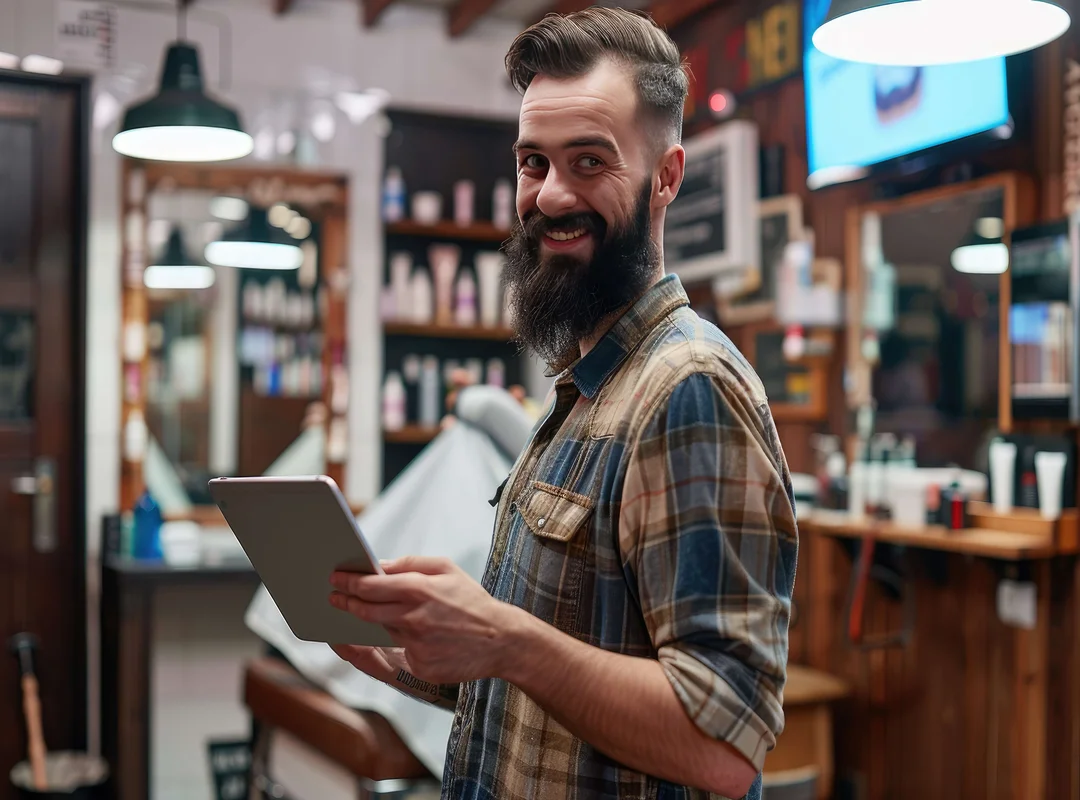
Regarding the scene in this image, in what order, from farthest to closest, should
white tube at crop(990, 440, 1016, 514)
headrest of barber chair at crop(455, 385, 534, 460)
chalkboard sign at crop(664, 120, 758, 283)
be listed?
chalkboard sign at crop(664, 120, 758, 283)
white tube at crop(990, 440, 1016, 514)
headrest of barber chair at crop(455, 385, 534, 460)

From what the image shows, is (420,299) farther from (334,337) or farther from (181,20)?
(181,20)

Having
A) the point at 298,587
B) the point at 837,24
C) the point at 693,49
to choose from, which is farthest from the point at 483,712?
the point at 693,49

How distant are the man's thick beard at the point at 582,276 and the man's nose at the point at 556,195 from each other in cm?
2

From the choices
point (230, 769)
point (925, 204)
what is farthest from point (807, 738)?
point (230, 769)

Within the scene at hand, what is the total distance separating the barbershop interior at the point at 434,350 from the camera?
3.16m

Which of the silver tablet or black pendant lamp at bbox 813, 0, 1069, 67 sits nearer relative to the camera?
the silver tablet

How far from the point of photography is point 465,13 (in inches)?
213

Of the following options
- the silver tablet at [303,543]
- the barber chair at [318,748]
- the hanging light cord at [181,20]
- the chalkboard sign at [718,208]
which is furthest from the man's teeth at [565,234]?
the hanging light cord at [181,20]

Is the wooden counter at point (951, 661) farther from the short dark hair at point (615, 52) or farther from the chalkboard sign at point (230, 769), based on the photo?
the chalkboard sign at point (230, 769)

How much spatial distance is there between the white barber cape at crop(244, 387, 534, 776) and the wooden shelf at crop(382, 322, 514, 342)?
2290 mm

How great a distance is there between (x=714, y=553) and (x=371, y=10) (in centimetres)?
472

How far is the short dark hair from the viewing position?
4.33 ft

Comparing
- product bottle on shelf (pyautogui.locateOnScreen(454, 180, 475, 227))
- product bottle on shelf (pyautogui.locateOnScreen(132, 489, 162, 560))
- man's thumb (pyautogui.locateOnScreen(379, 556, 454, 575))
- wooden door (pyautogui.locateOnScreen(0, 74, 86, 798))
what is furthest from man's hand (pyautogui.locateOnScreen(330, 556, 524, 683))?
product bottle on shelf (pyautogui.locateOnScreen(454, 180, 475, 227))

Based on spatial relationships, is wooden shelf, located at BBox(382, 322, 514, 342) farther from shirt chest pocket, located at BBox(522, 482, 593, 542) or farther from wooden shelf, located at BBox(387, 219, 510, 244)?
shirt chest pocket, located at BBox(522, 482, 593, 542)
